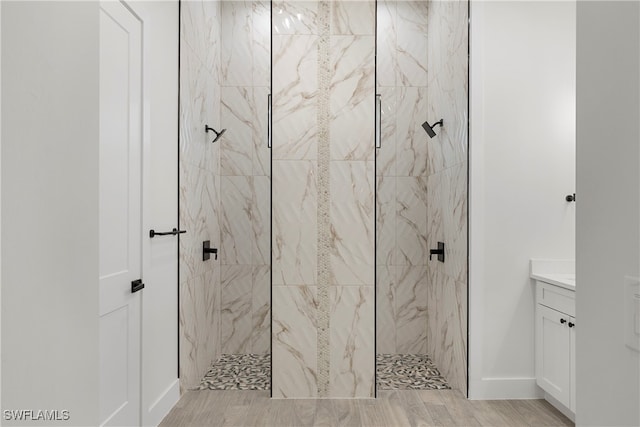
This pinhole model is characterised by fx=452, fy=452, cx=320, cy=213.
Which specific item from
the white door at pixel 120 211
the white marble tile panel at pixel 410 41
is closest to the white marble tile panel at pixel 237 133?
the white door at pixel 120 211

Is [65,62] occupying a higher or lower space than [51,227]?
higher

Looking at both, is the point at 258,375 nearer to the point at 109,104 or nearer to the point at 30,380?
the point at 109,104

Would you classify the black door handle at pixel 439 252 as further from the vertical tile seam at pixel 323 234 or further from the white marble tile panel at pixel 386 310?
the vertical tile seam at pixel 323 234

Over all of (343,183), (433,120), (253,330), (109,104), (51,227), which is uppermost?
(433,120)

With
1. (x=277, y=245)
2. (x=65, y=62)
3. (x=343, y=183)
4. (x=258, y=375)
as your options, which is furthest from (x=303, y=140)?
Answer: (x=65, y=62)

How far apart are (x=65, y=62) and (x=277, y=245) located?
230 centimetres

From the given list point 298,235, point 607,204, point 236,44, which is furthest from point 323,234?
point 607,204

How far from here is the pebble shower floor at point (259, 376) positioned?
3.01 meters

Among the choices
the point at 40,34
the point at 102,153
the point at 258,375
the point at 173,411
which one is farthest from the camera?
the point at 258,375

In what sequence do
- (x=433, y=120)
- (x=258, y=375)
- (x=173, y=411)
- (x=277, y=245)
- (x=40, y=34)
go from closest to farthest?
(x=40, y=34) < (x=173, y=411) < (x=277, y=245) < (x=258, y=375) < (x=433, y=120)

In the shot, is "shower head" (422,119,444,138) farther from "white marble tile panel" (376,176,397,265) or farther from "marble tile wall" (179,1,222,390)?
"marble tile wall" (179,1,222,390)

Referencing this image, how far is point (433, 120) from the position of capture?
356cm

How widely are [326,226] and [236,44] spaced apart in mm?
1485

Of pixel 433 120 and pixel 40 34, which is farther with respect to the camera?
pixel 433 120
